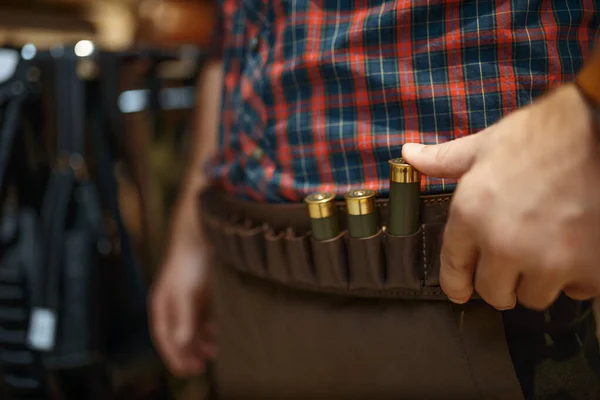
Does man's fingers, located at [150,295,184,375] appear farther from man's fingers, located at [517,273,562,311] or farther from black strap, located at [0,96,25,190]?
man's fingers, located at [517,273,562,311]

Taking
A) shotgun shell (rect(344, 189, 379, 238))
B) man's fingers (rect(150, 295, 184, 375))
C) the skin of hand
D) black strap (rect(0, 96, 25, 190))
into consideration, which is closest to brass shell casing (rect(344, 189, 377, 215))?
shotgun shell (rect(344, 189, 379, 238))

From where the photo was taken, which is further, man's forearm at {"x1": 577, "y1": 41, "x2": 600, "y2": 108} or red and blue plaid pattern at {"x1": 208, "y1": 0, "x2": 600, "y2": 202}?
red and blue plaid pattern at {"x1": 208, "y1": 0, "x2": 600, "y2": 202}

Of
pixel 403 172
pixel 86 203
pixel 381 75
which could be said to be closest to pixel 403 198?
pixel 403 172

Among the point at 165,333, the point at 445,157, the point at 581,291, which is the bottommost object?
the point at 165,333

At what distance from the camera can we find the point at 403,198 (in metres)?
0.45

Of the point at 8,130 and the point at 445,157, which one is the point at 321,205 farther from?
the point at 8,130

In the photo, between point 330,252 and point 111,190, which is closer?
point 330,252

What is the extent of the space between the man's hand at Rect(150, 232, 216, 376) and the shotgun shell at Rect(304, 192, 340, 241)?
0.43m

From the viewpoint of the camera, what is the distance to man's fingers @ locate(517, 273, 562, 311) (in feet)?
1.12

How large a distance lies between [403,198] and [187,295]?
1.77 feet

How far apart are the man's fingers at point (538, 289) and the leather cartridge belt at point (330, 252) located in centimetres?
10

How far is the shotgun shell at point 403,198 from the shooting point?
0.44 meters

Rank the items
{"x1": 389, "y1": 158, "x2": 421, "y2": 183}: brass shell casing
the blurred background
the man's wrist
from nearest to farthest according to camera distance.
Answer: the man's wrist → {"x1": 389, "y1": 158, "x2": 421, "y2": 183}: brass shell casing → the blurred background

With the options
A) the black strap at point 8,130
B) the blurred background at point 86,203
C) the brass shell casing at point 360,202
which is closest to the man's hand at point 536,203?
the brass shell casing at point 360,202
